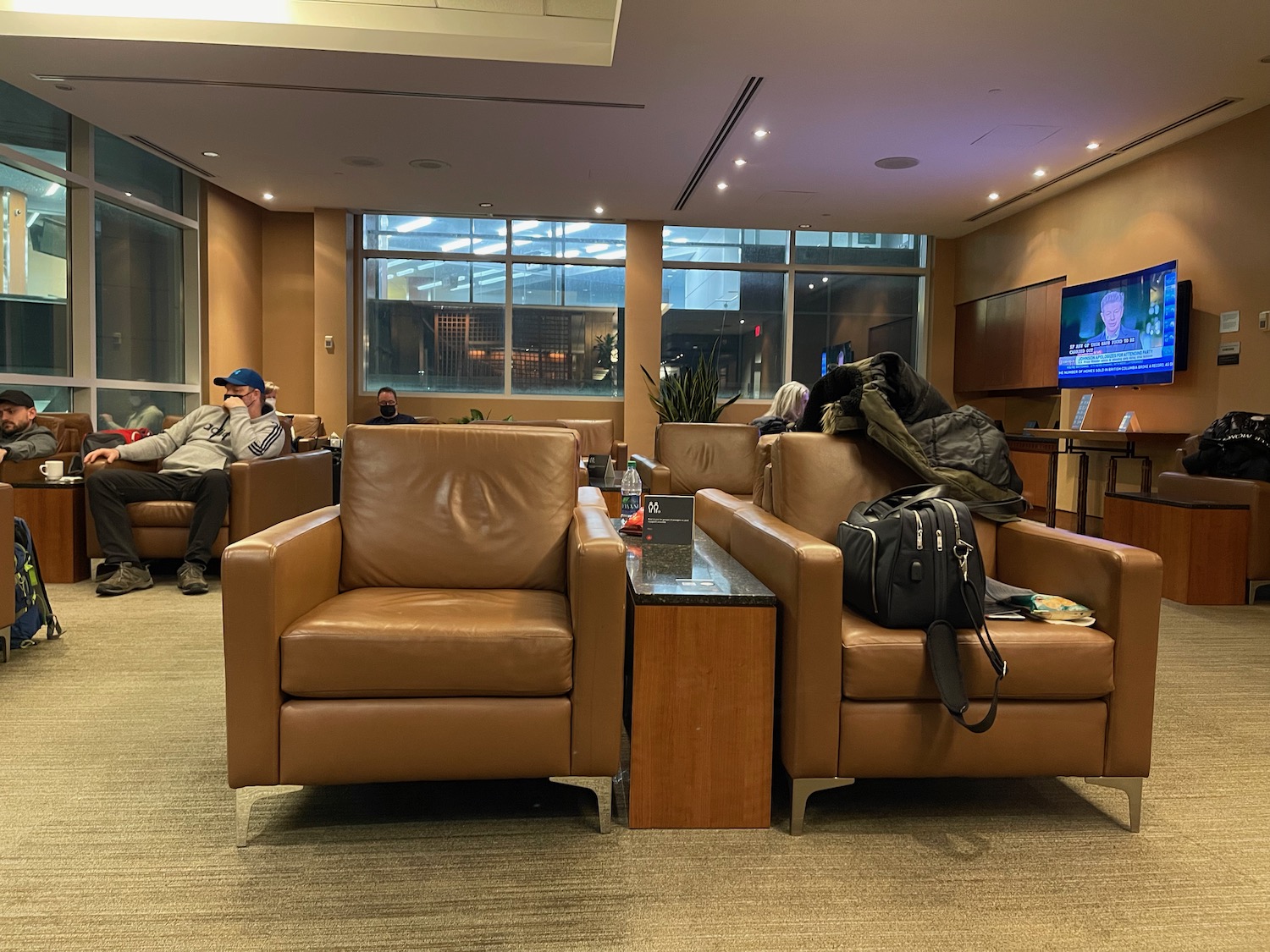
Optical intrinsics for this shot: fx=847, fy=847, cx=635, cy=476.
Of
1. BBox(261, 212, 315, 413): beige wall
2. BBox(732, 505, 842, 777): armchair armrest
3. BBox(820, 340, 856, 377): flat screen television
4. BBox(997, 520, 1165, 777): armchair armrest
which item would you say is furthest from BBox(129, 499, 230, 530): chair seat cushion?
BBox(820, 340, 856, 377): flat screen television

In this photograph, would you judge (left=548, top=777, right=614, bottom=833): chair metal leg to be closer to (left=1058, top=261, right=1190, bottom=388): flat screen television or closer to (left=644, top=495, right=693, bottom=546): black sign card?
(left=644, top=495, right=693, bottom=546): black sign card

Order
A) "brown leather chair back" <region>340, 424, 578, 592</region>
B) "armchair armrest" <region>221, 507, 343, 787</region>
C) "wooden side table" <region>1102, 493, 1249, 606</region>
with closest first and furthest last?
"armchair armrest" <region>221, 507, 343, 787</region>
"brown leather chair back" <region>340, 424, 578, 592</region>
"wooden side table" <region>1102, 493, 1249, 606</region>

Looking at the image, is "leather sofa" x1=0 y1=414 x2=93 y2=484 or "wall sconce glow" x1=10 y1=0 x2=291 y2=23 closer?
"leather sofa" x1=0 y1=414 x2=93 y2=484

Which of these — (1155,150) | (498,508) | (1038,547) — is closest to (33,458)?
(498,508)

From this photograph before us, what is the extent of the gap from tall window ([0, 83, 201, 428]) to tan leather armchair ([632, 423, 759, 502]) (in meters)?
4.76

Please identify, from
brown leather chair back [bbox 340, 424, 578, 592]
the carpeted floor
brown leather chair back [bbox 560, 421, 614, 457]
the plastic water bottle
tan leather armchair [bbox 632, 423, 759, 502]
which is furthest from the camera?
brown leather chair back [bbox 560, 421, 614, 457]

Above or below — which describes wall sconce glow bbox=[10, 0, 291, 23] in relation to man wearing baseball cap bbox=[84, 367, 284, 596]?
above

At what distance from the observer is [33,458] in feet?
14.8

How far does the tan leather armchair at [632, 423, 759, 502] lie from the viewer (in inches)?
204

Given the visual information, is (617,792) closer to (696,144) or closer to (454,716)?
(454,716)

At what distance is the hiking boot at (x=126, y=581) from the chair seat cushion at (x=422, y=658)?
2952 mm

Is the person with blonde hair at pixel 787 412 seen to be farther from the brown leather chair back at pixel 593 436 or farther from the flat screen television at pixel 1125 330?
the flat screen television at pixel 1125 330

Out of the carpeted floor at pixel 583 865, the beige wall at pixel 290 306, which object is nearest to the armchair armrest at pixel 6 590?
the carpeted floor at pixel 583 865

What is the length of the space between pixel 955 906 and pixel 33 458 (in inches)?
192
